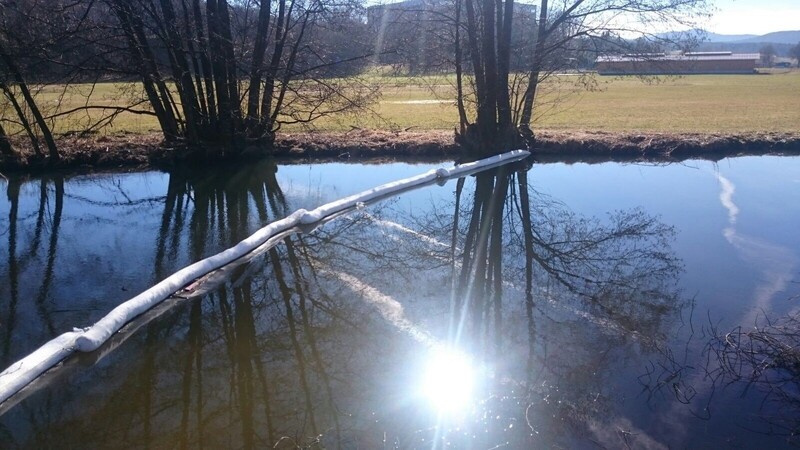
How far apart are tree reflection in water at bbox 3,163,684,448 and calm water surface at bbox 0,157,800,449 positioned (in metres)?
0.02

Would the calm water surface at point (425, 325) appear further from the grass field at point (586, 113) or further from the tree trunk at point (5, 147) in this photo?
the grass field at point (586, 113)

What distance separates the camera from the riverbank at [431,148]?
44.3ft

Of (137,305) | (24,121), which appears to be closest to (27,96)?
(24,121)

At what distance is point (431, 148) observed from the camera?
47.2 ft

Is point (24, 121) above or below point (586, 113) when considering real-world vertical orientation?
above

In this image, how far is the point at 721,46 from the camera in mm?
112312

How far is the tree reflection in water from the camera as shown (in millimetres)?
4004

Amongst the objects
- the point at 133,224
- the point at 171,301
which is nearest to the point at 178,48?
the point at 133,224

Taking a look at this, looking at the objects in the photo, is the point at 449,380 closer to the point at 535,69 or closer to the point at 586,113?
the point at 535,69

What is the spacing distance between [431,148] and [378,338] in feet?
31.3

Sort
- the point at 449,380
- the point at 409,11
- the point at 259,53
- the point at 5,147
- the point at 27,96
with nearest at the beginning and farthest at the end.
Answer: the point at 449,380, the point at 27,96, the point at 5,147, the point at 259,53, the point at 409,11

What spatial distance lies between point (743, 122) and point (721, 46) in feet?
362

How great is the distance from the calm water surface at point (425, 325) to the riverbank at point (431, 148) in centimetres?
361

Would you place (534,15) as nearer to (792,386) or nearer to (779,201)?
(779,201)
